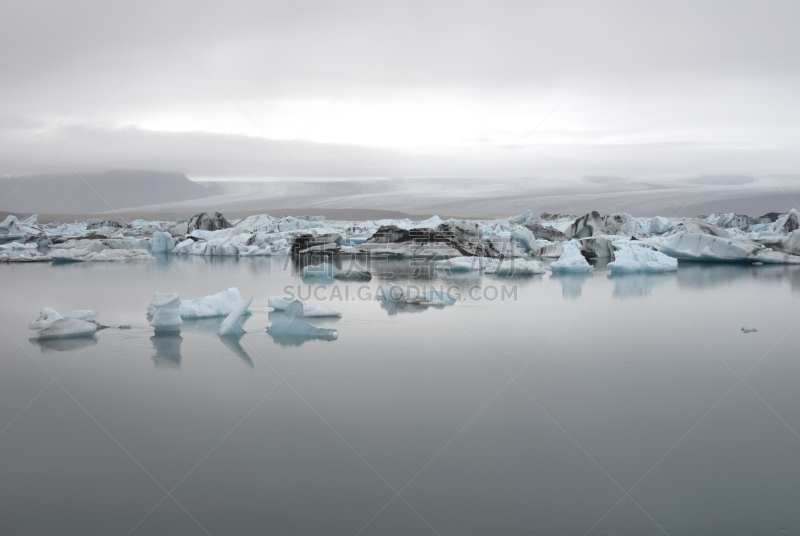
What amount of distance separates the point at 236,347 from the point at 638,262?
996 centimetres

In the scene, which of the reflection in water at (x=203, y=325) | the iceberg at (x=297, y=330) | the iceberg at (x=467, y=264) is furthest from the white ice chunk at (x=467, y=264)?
the iceberg at (x=297, y=330)

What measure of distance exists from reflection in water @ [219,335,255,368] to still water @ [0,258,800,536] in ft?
0.11

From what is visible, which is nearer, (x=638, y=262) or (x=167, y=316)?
(x=167, y=316)

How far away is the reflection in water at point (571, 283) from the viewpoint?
8.97 m

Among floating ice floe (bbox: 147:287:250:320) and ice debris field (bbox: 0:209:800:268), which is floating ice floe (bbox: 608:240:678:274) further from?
floating ice floe (bbox: 147:287:250:320)

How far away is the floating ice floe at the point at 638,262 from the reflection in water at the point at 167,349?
953cm

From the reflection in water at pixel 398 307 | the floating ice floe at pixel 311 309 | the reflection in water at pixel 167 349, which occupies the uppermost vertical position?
the reflection in water at pixel 167 349

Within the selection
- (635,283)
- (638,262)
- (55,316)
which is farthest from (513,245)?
(55,316)

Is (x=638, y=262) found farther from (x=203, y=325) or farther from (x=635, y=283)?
(x=203, y=325)

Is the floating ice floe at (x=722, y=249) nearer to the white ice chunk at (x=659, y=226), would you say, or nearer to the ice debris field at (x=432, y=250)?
the ice debris field at (x=432, y=250)

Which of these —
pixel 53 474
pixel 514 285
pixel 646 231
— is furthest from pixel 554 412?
Result: pixel 646 231

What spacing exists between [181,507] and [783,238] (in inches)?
658

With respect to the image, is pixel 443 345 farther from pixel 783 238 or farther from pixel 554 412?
pixel 783 238

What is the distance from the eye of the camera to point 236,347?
505cm
